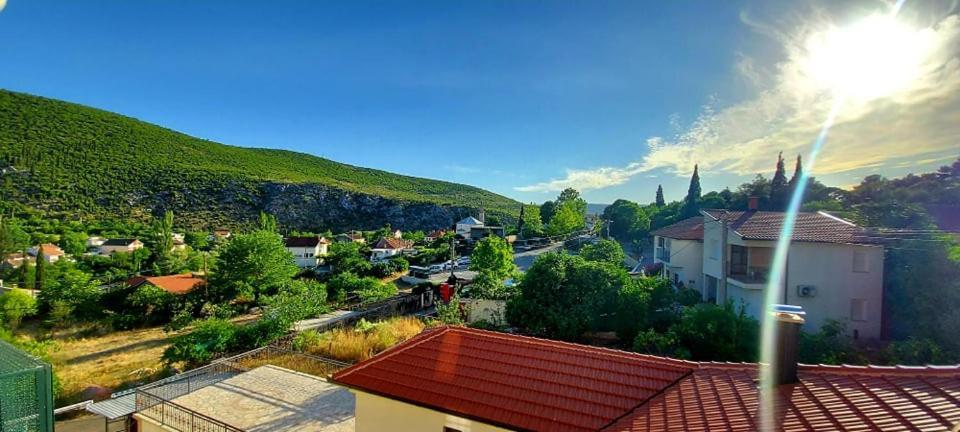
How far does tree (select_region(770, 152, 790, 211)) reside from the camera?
142ft

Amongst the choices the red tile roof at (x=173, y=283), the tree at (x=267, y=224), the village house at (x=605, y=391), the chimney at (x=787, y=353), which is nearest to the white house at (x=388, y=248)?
the tree at (x=267, y=224)

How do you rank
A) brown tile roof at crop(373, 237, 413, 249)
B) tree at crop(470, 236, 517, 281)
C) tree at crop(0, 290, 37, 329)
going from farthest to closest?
brown tile roof at crop(373, 237, 413, 249) → tree at crop(470, 236, 517, 281) → tree at crop(0, 290, 37, 329)

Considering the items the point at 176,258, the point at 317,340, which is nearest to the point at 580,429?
the point at 317,340

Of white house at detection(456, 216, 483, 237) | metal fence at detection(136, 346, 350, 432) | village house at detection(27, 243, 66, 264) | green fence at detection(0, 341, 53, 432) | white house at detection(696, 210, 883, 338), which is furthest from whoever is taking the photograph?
white house at detection(456, 216, 483, 237)

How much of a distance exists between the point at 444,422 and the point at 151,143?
109 meters

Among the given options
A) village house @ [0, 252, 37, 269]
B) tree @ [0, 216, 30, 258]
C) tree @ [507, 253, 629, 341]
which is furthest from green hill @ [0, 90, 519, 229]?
tree @ [507, 253, 629, 341]

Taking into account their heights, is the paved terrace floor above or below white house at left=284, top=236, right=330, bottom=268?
above

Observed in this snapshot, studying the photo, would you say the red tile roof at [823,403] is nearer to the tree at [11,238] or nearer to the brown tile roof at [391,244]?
the brown tile roof at [391,244]

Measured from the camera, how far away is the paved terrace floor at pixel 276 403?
30.6 feet

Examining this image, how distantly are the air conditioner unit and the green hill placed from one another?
7586cm

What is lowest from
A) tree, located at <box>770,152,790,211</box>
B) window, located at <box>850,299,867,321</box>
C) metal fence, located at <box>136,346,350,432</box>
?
metal fence, located at <box>136,346,350,432</box>

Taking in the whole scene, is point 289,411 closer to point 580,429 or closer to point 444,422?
point 444,422

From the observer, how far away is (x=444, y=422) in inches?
244

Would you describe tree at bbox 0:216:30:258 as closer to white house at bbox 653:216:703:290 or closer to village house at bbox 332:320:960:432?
village house at bbox 332:320:960:432
